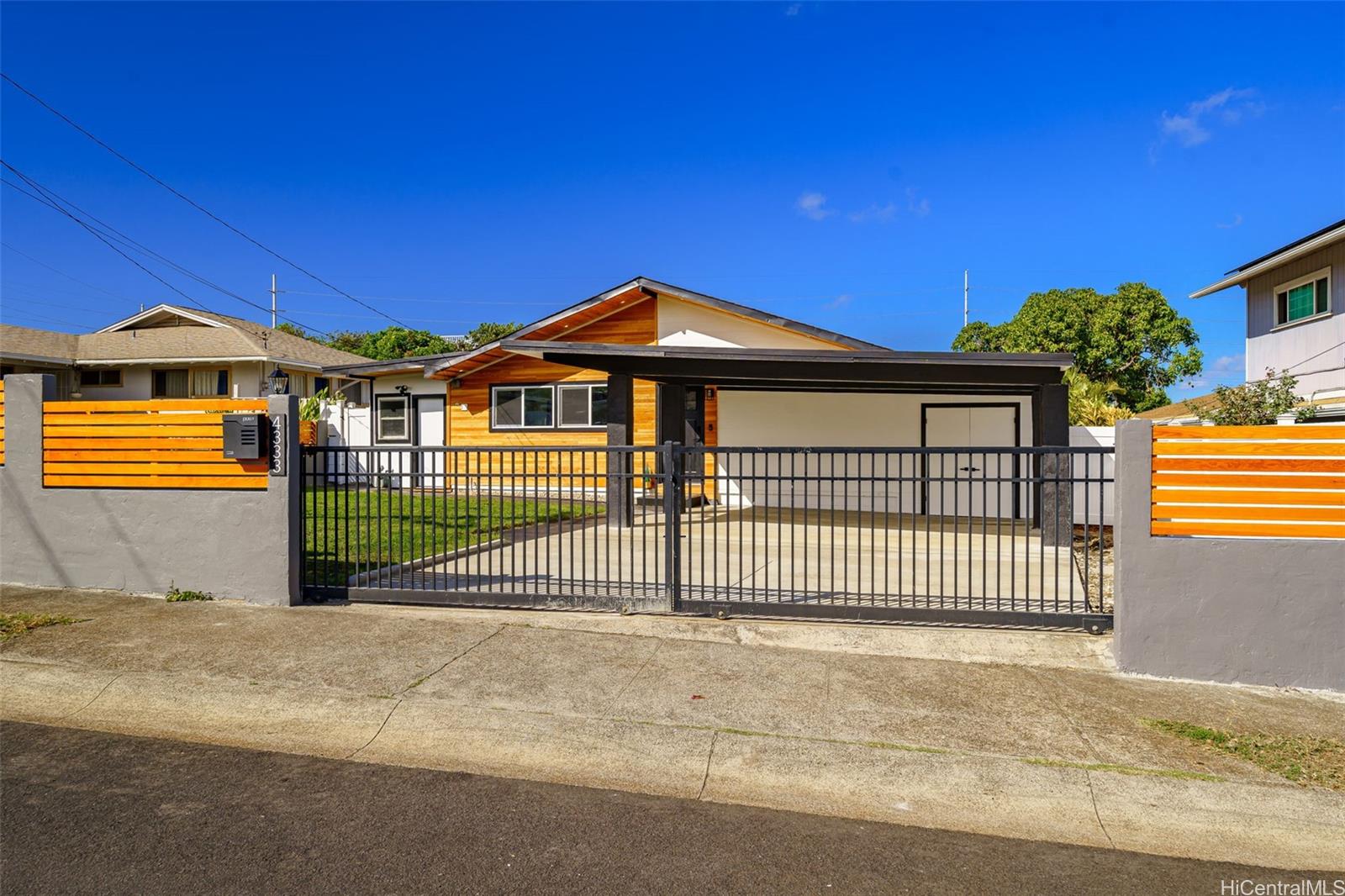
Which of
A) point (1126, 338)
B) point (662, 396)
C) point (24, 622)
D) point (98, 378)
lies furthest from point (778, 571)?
point (1126, 338)

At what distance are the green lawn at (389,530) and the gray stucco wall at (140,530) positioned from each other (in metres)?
0.38

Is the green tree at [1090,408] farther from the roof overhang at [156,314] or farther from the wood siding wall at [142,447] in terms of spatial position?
the roof overhang at [156,314]

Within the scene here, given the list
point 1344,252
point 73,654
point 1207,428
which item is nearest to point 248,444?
point 73,654

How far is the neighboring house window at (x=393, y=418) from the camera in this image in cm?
2078

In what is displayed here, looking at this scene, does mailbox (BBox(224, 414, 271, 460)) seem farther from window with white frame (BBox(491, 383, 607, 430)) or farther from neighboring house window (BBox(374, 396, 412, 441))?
neighboring house window (BBox(374, 396, 412, 441))

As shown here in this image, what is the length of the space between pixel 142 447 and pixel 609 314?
419 inches

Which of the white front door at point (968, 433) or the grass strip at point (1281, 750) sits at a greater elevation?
the white front door at point (968, 433)

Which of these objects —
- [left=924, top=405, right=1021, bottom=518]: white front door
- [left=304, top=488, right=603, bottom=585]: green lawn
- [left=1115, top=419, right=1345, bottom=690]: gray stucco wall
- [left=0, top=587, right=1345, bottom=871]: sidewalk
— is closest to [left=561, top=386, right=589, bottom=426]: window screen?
[left=304, top=488, right=603, bottom=585]: green lawn

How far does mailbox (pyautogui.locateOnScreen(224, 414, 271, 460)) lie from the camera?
7.58 meters

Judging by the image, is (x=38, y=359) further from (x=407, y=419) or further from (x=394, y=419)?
(x=407, y=419)

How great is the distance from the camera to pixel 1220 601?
5.96m

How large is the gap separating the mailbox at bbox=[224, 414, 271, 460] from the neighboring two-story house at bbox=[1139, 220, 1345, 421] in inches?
628

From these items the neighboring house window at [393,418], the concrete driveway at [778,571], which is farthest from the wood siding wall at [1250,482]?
the neighboring house window at [393,418]

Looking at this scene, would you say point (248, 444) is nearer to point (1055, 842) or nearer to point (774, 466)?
point (1055, 842)
